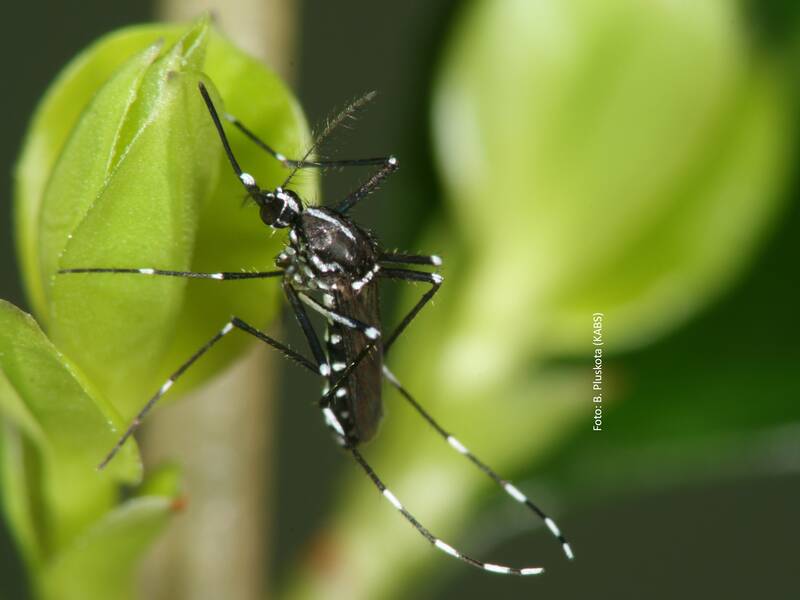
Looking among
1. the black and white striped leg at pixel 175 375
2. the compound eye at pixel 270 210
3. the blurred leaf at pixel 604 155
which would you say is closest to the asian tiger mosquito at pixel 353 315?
the blurred leaf at pixel 604 155

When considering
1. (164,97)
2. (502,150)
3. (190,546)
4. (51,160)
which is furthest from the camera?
(502,150)

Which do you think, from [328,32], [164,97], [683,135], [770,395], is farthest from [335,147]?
[328,32]

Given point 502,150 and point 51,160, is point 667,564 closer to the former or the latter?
point 502,150

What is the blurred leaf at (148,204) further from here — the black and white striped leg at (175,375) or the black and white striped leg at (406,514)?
the black and white striped leg at (406,514)

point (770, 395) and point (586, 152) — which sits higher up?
point (586, 152)

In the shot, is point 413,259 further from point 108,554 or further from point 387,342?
point 108,554

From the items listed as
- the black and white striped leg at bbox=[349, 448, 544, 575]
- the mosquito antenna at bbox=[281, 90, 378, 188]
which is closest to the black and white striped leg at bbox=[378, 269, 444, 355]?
the black and white striped leg at bbox=[349, 448, 544, 575]
